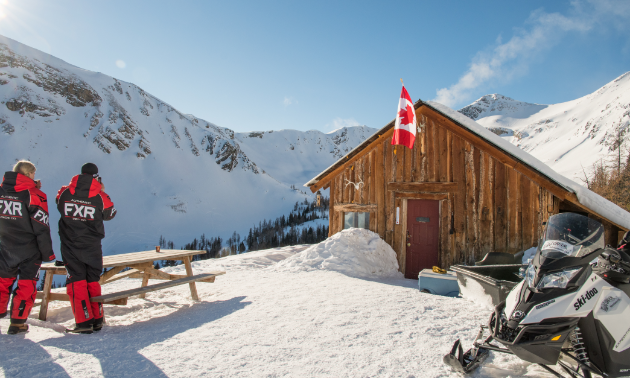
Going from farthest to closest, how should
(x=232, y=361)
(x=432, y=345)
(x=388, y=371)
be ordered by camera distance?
(x=432, y=345) < (x=232, y=361) < (x=388, y=371)

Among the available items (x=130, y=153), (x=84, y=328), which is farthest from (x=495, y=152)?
(x=130, y=153)

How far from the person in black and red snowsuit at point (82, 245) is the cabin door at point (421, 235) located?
689 cm

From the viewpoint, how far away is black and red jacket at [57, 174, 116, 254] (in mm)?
3566

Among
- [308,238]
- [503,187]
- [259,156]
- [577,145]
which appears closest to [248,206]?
[308,238]

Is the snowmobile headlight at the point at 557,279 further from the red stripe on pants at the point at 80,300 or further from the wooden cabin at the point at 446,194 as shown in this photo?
the wooden cabin at the point at 446,194

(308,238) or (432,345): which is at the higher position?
(432,345)

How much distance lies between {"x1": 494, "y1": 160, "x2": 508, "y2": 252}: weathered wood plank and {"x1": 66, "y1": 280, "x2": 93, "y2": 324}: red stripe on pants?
791cm

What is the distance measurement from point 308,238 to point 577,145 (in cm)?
7531

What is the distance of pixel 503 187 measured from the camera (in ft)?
23.7

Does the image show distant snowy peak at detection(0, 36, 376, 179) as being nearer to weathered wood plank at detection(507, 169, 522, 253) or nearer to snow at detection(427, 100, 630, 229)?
snow at detection(427, 100, 630, 229)

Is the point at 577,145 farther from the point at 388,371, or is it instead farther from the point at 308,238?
the point at 388,371

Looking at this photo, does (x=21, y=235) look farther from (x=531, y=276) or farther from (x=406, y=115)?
(x=406, y=115)

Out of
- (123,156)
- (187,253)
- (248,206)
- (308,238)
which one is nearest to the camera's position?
(187,253)

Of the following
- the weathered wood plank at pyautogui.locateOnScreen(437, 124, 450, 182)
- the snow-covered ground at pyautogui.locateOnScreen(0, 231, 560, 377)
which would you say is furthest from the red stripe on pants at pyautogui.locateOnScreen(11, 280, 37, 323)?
the weathered wood plank at pyautogui.locateOnScreen(437, 124, 450, 182)
